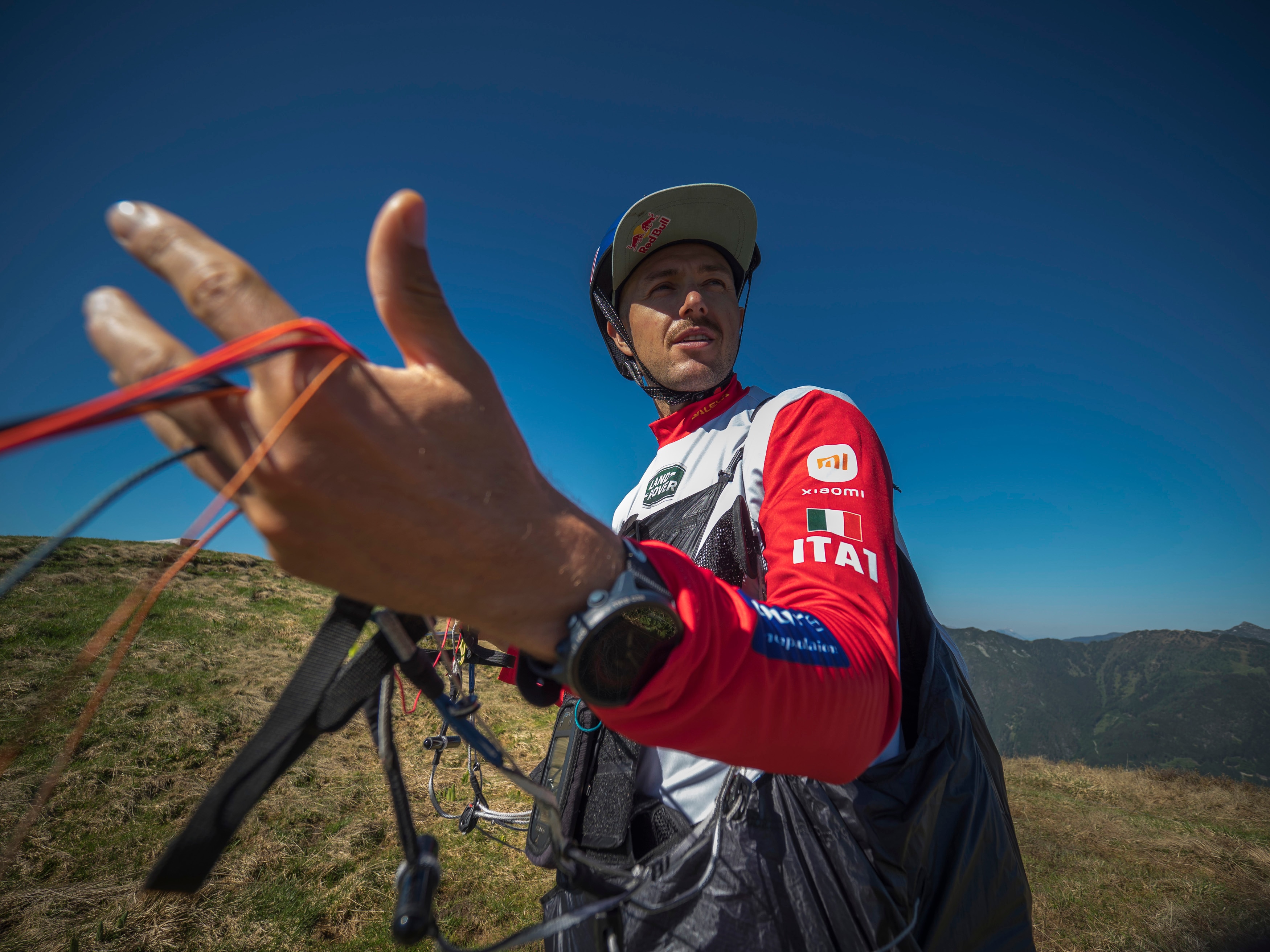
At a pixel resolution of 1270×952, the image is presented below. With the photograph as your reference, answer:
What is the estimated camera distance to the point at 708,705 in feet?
3.07

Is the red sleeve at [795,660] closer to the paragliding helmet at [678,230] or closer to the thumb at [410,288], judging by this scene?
the thumb at [410,288]

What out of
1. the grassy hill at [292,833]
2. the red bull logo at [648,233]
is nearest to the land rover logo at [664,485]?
the red bull logo at [648,233]

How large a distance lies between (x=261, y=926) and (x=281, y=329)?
5283 millimetres

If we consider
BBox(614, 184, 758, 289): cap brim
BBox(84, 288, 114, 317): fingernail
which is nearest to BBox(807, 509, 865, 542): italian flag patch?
BBox(84, 288, 114, 317): fingernail

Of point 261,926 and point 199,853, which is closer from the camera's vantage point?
point 199,853

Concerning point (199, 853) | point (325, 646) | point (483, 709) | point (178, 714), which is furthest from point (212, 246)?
point (483, 709)

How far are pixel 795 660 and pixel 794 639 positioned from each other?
4 cm

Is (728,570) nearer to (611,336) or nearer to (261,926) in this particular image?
(611,336)

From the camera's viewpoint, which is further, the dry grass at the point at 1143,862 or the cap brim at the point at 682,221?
the dry grass at the point at 1143,862

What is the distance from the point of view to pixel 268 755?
0.99m

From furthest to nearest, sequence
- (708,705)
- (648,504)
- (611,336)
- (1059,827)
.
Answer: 1. (1059,827)
2. (611,336)
3. (648,504)
4. (708,705)

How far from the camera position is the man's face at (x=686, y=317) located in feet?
8.77

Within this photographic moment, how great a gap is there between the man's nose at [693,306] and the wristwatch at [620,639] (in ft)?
6.60

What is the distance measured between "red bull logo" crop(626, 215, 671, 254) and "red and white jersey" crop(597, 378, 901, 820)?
5.33 feet
